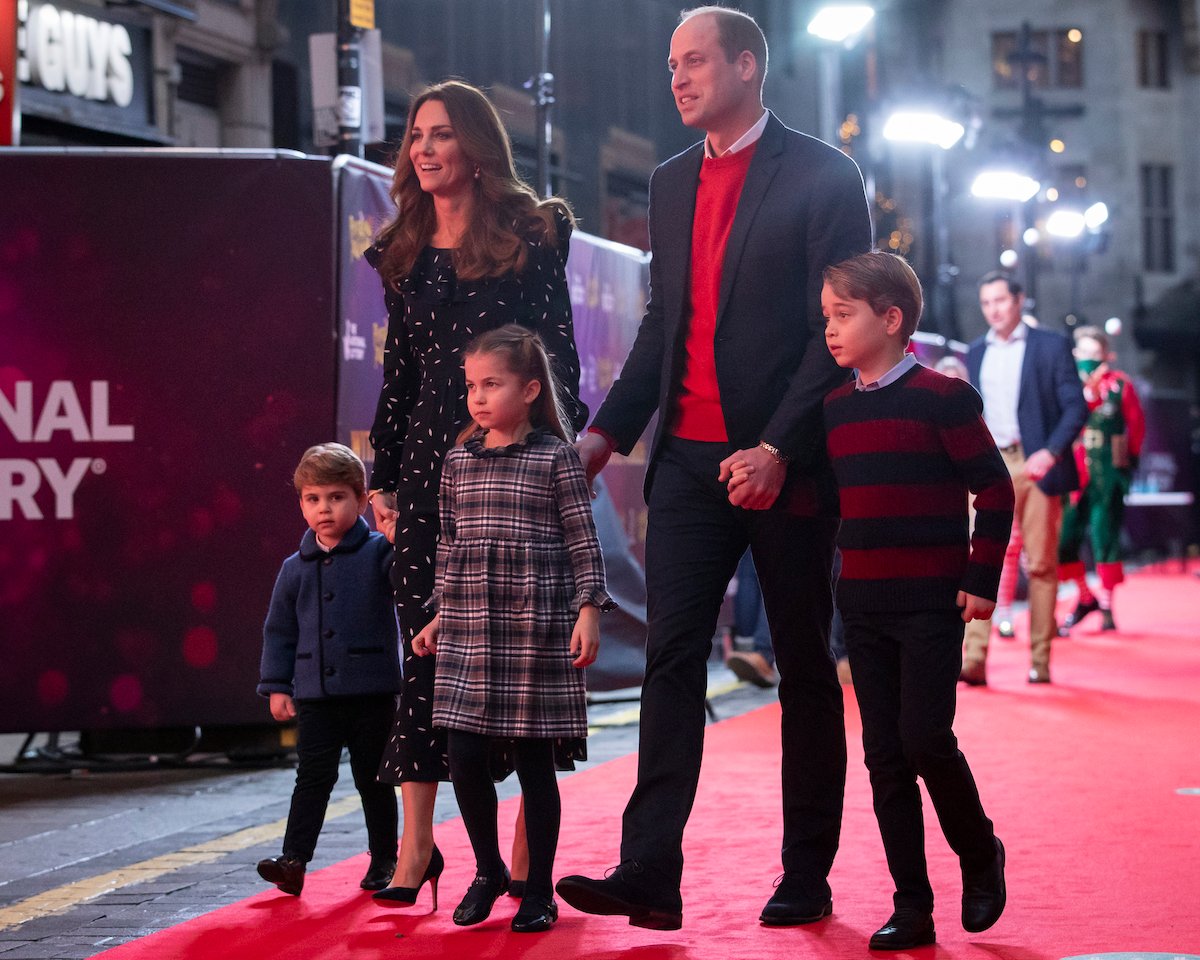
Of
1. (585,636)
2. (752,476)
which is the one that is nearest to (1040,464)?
(752,476)

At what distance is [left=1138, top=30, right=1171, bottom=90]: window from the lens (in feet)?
147

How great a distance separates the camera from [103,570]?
7242 mm

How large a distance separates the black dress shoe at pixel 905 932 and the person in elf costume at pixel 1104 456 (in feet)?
33.1

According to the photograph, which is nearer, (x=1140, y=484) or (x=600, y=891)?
(x=600, y=891)

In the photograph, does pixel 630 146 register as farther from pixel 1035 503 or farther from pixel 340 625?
pixel 340 625

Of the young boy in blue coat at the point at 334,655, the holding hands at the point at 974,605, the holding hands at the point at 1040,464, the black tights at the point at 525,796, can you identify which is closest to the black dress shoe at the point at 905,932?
the holding hands at the point at 974,605

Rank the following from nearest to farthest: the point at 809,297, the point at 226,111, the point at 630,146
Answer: the point at 809,297 → the point at 226,111 → the point at 630,146

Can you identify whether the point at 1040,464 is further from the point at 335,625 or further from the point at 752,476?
the point at 752,476

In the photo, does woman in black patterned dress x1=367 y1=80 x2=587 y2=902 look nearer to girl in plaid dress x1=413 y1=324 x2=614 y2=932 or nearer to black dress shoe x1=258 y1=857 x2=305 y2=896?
girl in plaid dress x1=413 y1=324 x2=614 y2=932

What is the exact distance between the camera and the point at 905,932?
13.1ft

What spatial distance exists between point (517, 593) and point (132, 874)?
1.83 meters

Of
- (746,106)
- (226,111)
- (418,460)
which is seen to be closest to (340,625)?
(418,460)

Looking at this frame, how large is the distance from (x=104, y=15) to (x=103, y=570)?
21.9 ft

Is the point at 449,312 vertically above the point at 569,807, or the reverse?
the point at 449,312
